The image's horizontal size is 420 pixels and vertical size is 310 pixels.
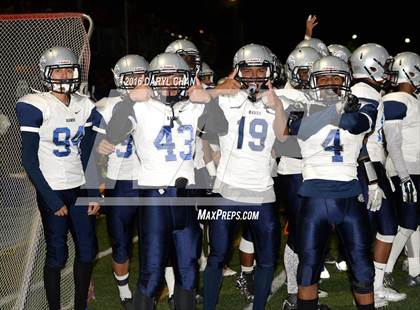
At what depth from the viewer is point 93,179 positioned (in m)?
5.28

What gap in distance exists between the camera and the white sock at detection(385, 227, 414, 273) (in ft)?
19.9

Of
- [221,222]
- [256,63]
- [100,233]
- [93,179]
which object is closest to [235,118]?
[256,63]

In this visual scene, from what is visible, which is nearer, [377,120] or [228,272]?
[377,120]

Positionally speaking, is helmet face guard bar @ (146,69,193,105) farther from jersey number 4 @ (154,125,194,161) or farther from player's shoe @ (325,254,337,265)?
player's shoe @ (325,254,337,265)

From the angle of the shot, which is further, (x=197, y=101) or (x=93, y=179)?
(x=93, y=179)

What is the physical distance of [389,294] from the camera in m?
5.80

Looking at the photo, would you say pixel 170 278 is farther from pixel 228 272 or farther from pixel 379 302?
pixel 379 302

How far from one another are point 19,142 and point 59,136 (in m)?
0.56

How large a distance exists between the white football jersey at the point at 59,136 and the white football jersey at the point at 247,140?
3.19ft

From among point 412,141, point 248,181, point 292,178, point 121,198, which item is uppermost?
point 412,141

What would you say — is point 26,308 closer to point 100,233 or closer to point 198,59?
point 198,59

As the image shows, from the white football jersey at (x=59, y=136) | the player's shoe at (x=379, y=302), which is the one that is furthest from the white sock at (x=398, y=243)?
the white football jersey at (x=59, y=136)

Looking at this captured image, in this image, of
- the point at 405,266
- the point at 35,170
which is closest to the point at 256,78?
the point at 35,170

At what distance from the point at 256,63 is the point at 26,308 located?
2344 millimetres
